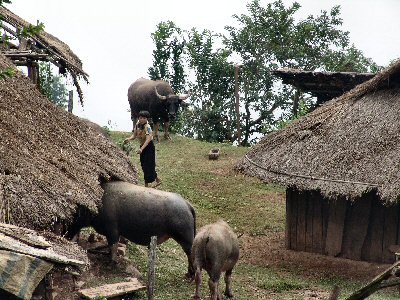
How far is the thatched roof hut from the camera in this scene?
14016mm

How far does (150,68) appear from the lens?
31.3 metres

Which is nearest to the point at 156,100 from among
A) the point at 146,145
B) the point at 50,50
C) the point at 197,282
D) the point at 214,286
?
the point at 146,145

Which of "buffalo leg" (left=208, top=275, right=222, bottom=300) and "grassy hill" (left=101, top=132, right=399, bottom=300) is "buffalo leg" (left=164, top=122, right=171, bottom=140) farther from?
"buffalo leg" (left=208, top=275, right=222, bottom=300)

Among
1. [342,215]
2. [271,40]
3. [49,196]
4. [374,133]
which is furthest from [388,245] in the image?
[271,40]

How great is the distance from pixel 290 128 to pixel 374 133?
2.33 m

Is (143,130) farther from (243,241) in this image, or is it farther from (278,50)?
(278,50)

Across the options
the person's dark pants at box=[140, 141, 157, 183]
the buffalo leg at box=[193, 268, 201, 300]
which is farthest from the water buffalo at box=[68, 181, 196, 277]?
the person's dark pants at box=[140, 141, 157, 183]

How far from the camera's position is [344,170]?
14242 mm

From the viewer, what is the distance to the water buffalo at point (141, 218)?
12.5m

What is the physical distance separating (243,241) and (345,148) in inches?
152

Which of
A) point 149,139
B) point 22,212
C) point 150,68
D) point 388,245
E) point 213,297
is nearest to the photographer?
point 22,212

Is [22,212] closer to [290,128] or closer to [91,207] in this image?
[91,207]

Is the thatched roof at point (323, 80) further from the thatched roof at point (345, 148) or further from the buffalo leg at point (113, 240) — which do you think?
the buffalo leg at point (113, 240)

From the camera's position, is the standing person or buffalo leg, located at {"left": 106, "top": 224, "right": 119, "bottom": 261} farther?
the standing person
